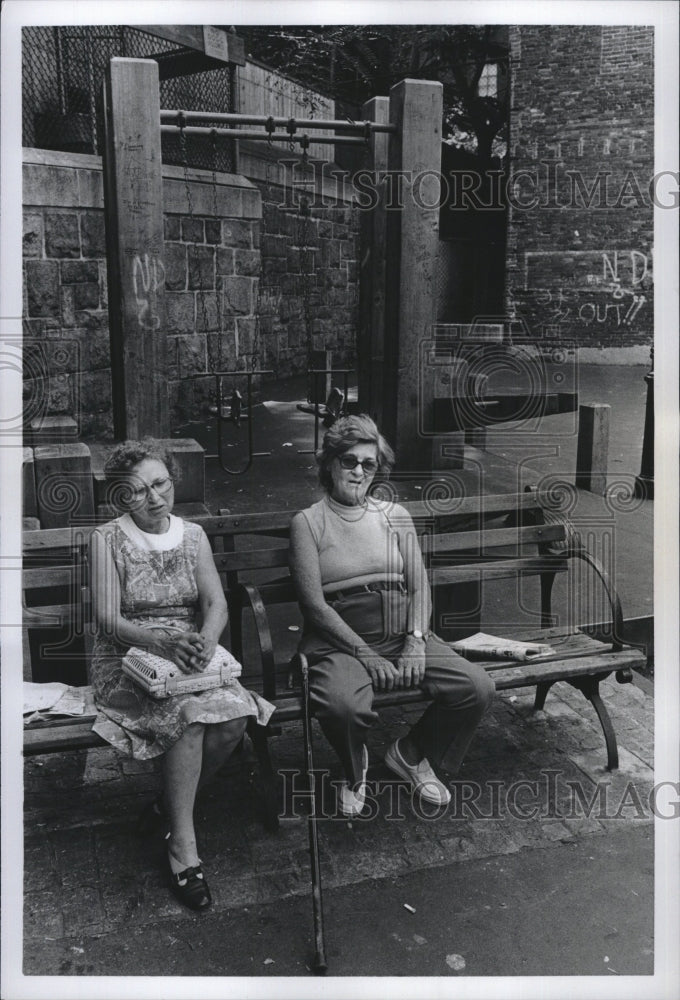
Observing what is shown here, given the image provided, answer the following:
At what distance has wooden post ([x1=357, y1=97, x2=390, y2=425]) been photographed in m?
5.48

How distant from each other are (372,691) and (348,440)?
0.94m

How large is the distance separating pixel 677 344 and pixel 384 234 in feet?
9.42

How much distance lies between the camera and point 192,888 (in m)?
3.17

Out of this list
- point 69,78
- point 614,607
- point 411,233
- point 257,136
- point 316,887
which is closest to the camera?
point 316,887

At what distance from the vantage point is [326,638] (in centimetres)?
372

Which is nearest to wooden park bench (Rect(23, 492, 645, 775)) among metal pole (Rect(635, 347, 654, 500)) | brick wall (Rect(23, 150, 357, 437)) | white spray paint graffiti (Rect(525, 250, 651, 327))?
brick wall (Rect(23, 150, 357, 437))

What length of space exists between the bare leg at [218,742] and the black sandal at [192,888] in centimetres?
30

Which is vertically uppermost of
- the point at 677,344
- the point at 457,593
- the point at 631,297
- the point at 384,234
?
the point at 631,297

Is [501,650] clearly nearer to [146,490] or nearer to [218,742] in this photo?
[218,742]

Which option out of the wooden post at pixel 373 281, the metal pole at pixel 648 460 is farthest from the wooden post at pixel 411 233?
the metal pole at pixel 648 460

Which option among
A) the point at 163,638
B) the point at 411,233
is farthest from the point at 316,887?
the point at 411,233

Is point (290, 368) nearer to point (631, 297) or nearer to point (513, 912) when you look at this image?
point (631, 297)

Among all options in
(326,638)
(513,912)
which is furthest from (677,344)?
(513,912)

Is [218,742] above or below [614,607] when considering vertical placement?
below
